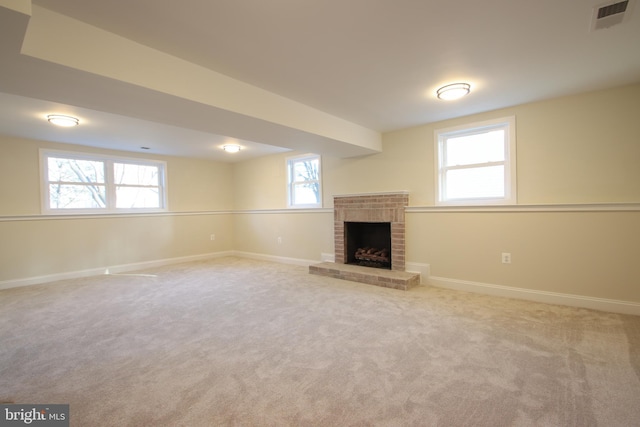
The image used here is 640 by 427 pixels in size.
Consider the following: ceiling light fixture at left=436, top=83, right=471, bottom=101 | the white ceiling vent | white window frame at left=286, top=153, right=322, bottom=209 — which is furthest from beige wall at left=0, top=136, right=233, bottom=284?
the white ceiling vent

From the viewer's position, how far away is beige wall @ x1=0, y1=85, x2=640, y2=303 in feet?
9.89

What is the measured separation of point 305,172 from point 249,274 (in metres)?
2.28

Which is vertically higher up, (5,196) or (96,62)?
(96,62)

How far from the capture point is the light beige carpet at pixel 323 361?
1624mm

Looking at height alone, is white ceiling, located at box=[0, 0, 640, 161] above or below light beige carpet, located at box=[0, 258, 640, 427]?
above

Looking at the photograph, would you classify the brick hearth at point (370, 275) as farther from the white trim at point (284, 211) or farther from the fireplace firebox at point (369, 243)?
the white trim at point (284, 211)

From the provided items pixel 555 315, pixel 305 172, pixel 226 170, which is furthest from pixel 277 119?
pixel 226 170

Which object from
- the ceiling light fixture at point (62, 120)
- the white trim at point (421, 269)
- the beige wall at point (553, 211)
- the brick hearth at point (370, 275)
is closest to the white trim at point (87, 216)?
the ceiling light fixture at point (62, 120)

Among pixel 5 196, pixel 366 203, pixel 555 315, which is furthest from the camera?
pixel 366 203

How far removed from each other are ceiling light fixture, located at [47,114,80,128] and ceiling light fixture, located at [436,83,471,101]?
4412 mm

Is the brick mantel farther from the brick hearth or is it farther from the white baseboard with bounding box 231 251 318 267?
the white baseboard with bounding box 231 251 318 267

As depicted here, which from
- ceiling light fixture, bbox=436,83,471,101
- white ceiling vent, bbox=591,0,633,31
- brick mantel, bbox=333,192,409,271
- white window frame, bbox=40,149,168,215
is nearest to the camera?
white ceiling vent, bbox=591,0,633,31

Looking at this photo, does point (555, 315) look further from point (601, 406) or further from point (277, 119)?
point (277, 119)

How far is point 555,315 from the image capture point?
9.68 ft
